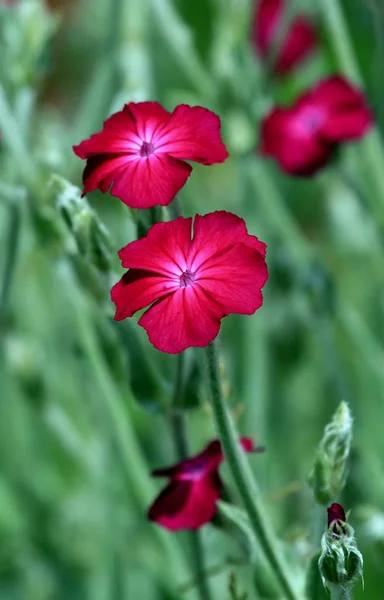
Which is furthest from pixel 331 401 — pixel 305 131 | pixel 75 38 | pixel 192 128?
pixel 75 38

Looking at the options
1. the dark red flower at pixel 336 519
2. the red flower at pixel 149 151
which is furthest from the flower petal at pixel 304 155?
the dark red flower at pixel 336 519

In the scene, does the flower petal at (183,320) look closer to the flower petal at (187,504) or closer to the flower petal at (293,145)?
the flower petal at (187,504)

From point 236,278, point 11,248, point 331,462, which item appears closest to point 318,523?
point 331,462

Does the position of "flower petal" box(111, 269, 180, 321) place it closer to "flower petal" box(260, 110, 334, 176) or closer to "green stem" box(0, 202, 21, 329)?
"green stem" box(0, 202, 21, 329)

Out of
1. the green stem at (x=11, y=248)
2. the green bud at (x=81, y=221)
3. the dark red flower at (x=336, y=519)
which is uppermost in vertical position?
the green stem at (x=11, y=248)

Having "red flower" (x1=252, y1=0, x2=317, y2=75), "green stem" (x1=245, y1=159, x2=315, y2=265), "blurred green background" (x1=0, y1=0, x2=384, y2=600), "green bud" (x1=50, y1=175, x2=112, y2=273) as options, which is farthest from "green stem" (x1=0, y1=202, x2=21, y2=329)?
"red flower" (x1=252, y1=0, x2=317, y2=75)

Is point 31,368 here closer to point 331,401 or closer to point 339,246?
point 331,401


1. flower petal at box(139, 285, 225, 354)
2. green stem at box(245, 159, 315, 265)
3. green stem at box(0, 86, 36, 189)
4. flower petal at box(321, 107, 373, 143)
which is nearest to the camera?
flower petal at box(139, 285, 225, 354)
